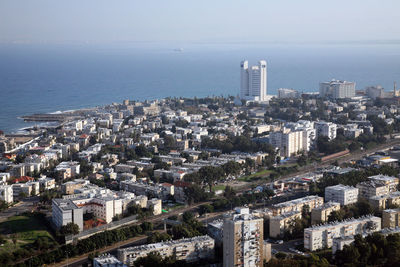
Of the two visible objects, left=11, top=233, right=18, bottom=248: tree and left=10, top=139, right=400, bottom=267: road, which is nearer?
left=10, top=139, right=400, bottom=267: road

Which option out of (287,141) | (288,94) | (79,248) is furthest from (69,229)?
(288,94)

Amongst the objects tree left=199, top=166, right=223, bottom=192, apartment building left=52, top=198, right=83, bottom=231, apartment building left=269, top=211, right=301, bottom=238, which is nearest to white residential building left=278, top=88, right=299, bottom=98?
tree left=199, top=166, right=223, bottom=192

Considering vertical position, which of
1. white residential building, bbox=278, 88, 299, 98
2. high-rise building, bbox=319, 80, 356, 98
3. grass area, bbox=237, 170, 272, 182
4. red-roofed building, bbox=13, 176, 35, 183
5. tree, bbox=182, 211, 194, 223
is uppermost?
high-rise building, bbox=319, 80, 356, 98

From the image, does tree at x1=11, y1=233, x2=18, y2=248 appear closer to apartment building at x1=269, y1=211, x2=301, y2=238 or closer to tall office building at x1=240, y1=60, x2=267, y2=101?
apartment building at x1=269, y1=211, x2=301, y2=238

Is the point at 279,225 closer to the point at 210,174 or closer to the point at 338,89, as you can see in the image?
→ the point at 210,174

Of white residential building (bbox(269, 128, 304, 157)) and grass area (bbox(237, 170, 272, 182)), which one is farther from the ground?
white residential building (bbox(269, 128, 304, 157))

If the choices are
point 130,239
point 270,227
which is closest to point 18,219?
point 130,239
